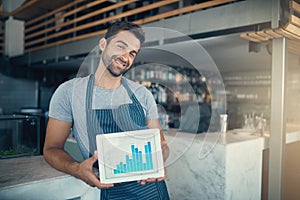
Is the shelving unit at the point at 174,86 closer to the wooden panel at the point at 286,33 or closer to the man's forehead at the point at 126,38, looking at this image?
the wooden panel at the point at 286,33

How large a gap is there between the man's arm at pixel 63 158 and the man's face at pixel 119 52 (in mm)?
327

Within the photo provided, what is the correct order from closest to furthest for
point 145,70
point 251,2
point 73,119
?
point 73,119 < point 251,2 < point 145,70

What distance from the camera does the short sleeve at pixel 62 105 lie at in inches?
44.8

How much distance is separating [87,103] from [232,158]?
3.74ft

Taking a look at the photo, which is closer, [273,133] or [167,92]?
[273,133]

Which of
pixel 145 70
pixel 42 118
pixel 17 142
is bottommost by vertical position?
pixel 17 142

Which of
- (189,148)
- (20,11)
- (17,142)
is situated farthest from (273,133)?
(20,11)

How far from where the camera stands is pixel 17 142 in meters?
1.66

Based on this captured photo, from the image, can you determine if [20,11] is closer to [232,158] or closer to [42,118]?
[42,118]

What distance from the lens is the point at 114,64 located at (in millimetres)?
1243

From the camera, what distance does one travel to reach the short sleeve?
114cm

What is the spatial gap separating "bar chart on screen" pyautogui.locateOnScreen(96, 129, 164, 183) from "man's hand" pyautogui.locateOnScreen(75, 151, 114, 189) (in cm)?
2

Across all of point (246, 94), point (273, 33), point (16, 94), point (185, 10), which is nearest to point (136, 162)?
point (273, 33)

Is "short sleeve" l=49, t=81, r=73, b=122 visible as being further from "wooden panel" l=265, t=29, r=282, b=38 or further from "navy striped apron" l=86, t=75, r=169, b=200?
"wooden panel" l=265, t=29, r=282, b=38
